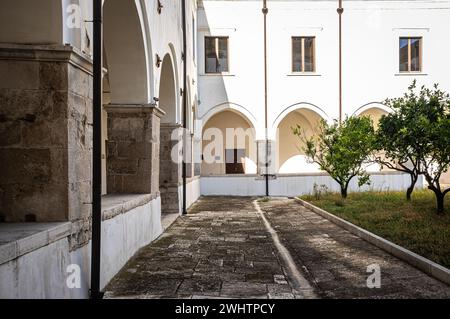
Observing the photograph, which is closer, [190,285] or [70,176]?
[70,176]

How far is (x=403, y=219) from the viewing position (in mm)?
8078

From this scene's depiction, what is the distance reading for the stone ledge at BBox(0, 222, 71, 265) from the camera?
8.51 ft

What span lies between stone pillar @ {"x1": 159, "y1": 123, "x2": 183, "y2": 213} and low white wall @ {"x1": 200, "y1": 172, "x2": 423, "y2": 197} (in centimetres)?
615

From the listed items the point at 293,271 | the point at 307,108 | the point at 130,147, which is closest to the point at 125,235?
the point at 130,147

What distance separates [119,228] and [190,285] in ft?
4.02

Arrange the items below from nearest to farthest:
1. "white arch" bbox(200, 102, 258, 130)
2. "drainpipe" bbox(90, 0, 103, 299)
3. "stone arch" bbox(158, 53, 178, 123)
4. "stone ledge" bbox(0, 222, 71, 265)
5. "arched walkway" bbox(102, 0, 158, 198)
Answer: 1. "stone ledge" bbox(0, 222, 71, 265)
2. "drainpipe" bbox(90, 0, 103, 299)
3. "arched walkway" bbox(102, 0, 158, 198)
4. "stone arch" bbox(158, 53, 178, 123)
5. "white arch" bbox(200, 102, 258, 130)

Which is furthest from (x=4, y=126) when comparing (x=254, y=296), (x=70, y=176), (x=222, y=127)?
(x=222, y=127)

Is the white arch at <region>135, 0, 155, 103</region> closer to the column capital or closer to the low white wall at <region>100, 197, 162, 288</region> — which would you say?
the column capital

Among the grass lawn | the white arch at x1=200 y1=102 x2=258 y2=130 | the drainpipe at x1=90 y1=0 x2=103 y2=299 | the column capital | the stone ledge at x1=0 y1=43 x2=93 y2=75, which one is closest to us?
the stone ledge at x1=0 y1=43 x2=93 y2=75

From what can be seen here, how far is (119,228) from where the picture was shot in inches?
202

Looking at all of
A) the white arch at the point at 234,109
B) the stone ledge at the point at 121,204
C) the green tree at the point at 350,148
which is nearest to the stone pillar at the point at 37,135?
the stone ledge at the point at 121,204

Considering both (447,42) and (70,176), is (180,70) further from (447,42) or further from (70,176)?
(447,42)

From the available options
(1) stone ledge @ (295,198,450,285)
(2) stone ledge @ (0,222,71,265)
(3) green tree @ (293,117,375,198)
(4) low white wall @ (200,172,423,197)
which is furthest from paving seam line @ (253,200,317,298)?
(4) low white wall @ (200,172,423,197)

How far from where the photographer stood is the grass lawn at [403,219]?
18.9 ft
